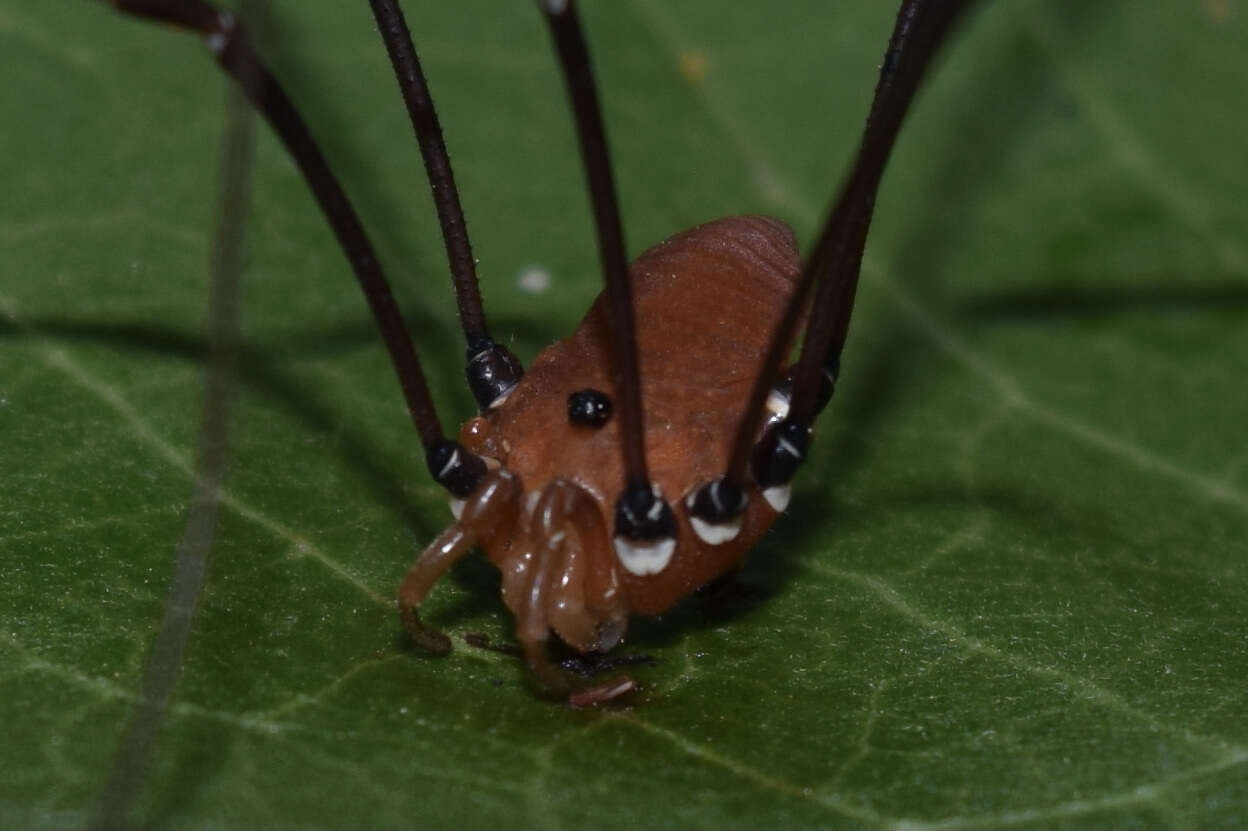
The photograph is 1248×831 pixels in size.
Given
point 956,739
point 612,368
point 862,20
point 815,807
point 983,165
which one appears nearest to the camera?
point 815,807

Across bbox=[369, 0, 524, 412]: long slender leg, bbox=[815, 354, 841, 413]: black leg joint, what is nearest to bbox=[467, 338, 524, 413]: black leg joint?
bbox=[369, 0, 524, 412]: long slender leg

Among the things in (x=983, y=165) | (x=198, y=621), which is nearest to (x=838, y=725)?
(x=198, y=621)

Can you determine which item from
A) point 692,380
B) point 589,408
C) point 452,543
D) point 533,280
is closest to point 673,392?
point 692,380

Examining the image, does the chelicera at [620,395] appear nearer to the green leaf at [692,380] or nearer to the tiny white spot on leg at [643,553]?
the tiny white spot on leg at [643,553]

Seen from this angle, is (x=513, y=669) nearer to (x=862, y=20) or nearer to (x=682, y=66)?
(x=682, y=66)

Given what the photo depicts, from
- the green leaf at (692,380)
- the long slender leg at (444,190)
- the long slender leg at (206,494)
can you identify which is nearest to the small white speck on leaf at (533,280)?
the green leaf at (692,380)

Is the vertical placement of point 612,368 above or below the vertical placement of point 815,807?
above

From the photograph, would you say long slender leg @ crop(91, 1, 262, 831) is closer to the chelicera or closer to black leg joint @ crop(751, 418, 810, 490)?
the chelicera
